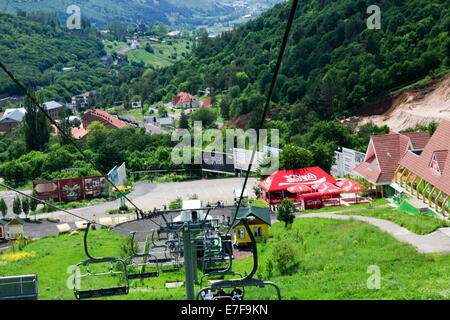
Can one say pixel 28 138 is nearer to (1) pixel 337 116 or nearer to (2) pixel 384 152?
(1) pixel 337 116

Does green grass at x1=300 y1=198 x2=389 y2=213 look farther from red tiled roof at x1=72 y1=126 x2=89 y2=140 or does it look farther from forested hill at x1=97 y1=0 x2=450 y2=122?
red tiled roof at x1=72 y1=126 x2=89 y2=140

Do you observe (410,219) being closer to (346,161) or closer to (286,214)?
(286,214)

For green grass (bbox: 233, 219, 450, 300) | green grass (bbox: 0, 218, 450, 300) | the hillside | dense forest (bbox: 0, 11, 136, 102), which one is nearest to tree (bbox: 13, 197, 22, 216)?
green grass (bbox: 0, 218, 450, 300)

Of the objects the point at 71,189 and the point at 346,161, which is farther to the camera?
the point at 71,189

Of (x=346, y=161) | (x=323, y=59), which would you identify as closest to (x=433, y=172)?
(x=346, y=161)

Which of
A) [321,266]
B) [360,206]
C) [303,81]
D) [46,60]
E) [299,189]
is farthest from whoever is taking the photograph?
[46,60]

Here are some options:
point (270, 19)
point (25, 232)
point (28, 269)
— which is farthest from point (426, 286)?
point (270, 19)

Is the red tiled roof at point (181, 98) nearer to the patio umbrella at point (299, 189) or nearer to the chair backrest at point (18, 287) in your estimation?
the patio umbrella at point (299, 189)
